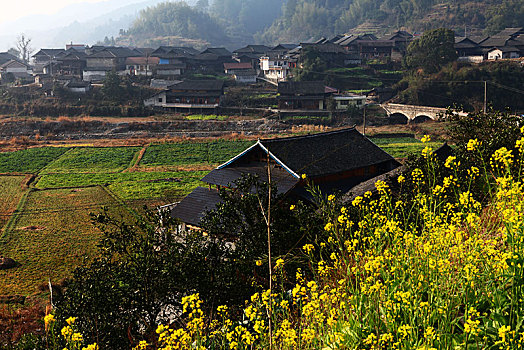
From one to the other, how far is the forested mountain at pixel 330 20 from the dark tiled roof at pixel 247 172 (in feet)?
287

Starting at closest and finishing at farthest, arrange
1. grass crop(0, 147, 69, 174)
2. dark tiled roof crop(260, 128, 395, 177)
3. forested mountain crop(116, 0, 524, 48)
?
dark tiled roof crop(260, 128, 395, 177) < grass crop(0, 147, 69, 174) < forested mountain crop(116, 0, 524, 48)

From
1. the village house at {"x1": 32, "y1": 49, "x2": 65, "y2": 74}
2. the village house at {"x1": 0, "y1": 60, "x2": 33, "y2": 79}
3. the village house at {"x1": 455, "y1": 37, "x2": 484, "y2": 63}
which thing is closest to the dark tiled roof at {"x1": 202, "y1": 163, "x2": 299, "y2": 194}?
the village house at {"x1": 455, "y1": 37, "x2": 484, "y2": 63}

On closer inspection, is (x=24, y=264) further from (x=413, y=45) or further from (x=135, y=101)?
(x=413, y=45)

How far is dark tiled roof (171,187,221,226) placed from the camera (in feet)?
68.2

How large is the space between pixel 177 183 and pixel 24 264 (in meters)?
14.7

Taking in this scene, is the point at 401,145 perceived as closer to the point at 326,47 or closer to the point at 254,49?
the point at 326,47

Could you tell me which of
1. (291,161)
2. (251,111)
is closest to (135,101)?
(251,111)

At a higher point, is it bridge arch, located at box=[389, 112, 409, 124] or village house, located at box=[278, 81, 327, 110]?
village house, located at box=[278, 81, 327, 110]

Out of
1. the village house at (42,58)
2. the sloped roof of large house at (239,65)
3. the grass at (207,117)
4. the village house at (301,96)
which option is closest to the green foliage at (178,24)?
the village house at (42,58)

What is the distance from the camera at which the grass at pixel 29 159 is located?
39344mm

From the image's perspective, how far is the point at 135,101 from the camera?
65.5m

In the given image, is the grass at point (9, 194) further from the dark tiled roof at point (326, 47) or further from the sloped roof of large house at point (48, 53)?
the sloped roof of large house at point (48, 53)

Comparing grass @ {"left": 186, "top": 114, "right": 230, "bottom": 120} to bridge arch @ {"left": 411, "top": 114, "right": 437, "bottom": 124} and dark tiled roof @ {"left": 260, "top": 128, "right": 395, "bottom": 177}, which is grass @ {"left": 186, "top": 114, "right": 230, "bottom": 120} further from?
dark tiled roof @ {"left": 260, "top": 128, "right": 395, "bottom": 177}

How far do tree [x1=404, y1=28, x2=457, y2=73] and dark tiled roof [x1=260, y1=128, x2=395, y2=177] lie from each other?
1815 inches
